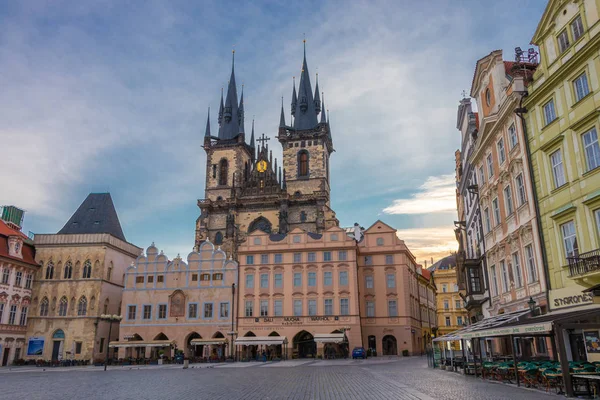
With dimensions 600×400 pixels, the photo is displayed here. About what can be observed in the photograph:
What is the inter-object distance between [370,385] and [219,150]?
63.9 metres

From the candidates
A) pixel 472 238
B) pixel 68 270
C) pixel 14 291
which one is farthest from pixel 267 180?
pixel 472 238

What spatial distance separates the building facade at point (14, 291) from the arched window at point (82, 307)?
5145 mm

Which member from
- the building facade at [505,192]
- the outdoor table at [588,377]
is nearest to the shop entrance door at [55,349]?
the building facade at [505,192]

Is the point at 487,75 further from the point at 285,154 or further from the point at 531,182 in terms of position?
the point at 285,154

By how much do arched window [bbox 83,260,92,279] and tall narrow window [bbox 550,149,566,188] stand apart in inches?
1841

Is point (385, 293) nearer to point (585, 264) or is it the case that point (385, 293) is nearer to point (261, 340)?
point (261, 340)

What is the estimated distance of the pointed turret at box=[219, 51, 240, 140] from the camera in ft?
269

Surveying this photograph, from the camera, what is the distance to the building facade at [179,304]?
163 ft

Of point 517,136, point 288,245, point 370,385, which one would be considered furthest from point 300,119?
point 370,385

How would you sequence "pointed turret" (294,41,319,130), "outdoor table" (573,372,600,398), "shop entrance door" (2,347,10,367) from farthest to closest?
1. "pointed turret" (294,41,319,130)
2. "shop entrance door" (2,347,10,367)
3. "outdoor table" (573,372,600,398)

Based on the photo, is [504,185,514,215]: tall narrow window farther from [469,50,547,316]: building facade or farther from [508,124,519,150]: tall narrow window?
[508,124,519,150]: tall narrow window

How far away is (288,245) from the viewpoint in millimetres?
52031

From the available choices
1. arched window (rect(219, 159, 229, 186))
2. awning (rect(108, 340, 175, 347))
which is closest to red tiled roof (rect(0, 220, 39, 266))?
awning (rect(108, 340, 175, 347))

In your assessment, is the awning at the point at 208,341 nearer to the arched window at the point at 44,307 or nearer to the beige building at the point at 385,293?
the beige building at the point at 385,293
